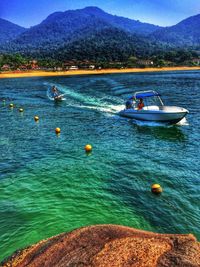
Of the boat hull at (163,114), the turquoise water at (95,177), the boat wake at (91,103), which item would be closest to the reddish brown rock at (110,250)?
the turquoise water at (95,177)

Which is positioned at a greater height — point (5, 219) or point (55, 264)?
point (55, 264)

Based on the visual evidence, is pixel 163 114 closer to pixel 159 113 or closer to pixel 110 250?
pixel 159 113

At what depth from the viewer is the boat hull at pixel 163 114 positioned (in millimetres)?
32781

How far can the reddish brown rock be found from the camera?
395 inches

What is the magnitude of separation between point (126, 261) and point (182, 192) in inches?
383

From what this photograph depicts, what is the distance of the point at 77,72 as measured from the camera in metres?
138

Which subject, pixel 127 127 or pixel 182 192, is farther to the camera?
pixel 127 127

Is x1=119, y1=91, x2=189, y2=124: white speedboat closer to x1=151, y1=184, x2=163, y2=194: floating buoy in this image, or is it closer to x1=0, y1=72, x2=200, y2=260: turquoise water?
x1=0, y1=72, x2=200, y2=260: turquoise water

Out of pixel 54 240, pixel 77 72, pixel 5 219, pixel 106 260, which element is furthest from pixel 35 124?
pixel 77 72

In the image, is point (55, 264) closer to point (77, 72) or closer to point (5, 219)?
point (5, 219)

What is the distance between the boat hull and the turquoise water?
0.99 m

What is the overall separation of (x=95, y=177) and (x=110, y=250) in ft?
34.3

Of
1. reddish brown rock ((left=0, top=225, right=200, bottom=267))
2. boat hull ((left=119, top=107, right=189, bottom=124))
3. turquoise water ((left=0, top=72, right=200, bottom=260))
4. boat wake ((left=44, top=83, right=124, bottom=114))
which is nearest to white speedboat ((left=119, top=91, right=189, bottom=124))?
boat hull ((left=119, top=107, right=189, bottom=124))

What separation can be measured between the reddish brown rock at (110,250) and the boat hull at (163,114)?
72.8ft
